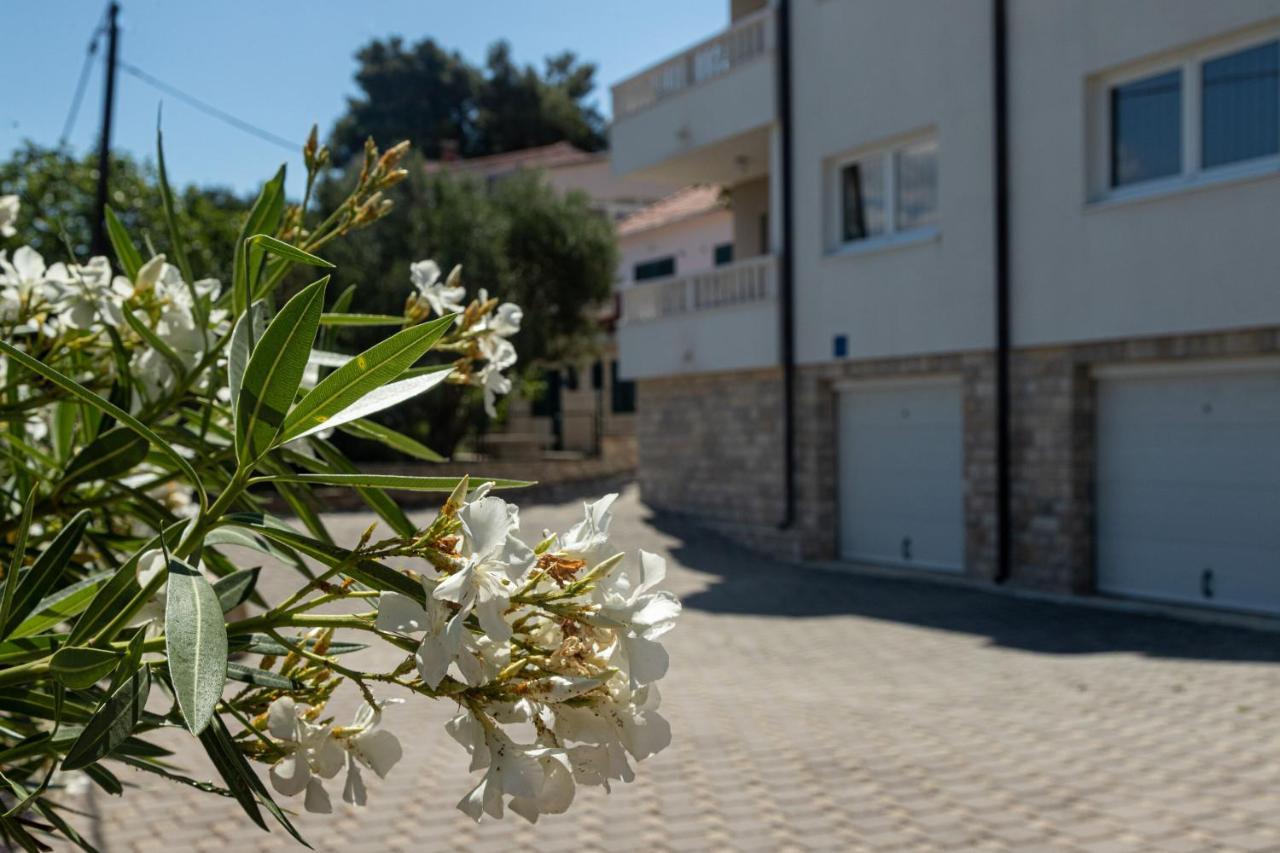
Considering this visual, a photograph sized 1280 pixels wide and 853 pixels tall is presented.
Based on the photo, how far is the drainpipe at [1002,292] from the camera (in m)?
13.2

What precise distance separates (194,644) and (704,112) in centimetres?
1727

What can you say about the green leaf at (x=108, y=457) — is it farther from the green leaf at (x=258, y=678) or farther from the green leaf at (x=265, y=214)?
the green leaf at (x=258, y=678)

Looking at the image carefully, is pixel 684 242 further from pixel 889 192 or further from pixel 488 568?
Result: pixel 488 568

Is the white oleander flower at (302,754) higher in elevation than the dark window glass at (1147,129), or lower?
lower

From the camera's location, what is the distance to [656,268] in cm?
3134

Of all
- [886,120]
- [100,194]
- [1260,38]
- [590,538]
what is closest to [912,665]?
[1260,38]

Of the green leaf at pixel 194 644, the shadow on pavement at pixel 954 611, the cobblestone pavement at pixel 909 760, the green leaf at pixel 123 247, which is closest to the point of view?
the green leaf at pixel 194 644

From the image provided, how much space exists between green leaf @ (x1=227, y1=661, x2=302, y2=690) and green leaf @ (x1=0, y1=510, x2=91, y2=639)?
27cm

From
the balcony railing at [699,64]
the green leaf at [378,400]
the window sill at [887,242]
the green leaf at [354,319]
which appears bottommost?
the green leaf at [378,400]

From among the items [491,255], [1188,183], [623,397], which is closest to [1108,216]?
[1188,183]

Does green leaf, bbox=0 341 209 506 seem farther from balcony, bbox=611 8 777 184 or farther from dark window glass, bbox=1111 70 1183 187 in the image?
balcony, bbox=611 8 777 184

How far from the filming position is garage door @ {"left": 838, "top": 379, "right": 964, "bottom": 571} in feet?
46.9

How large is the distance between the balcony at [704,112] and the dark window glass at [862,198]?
1481 mm

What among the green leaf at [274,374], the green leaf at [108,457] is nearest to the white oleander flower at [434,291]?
the green leaf at [108,457]
